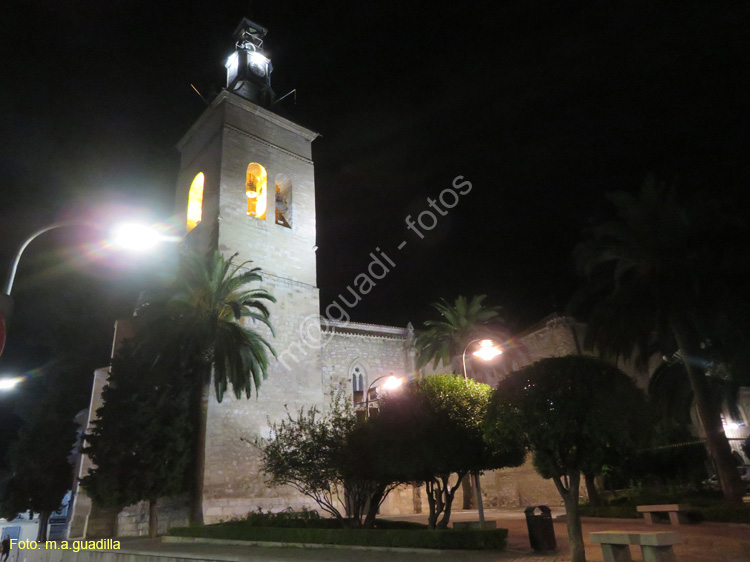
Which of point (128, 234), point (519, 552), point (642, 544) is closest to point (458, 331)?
Result: point (519, 552)

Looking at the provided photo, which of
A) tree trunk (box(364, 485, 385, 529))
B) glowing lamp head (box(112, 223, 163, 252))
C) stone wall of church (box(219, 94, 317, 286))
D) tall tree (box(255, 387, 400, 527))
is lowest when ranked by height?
tree trunk (box(364, 485, 385, 529))

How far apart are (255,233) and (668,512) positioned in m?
16.2

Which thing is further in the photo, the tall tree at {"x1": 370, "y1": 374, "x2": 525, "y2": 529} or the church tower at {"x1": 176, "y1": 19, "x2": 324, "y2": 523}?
the church tower at {"x1": 176, "y1": 19, "x2": 324, "y2": 523}

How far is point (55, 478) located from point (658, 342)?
26149mm

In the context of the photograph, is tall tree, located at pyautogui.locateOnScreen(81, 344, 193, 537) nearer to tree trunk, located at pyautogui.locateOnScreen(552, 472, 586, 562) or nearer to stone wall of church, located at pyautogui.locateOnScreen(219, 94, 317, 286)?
stone wall of church, located at pyautogui.locateOnScreen(219, 94, 317, 286)

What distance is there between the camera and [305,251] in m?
21.9

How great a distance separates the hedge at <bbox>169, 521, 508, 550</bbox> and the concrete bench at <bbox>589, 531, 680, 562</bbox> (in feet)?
7.63

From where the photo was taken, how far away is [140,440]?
50.5 ft

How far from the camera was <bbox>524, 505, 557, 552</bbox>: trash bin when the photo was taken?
8406 millimetres

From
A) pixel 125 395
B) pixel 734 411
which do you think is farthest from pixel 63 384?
pixel 734 411

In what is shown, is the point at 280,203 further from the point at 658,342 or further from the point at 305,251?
the point at 658,342

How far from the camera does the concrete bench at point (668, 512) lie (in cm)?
1085

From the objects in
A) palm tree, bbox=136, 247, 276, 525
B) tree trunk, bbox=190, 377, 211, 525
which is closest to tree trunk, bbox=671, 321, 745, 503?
palm tree, bbox=136, 247, 276, 525

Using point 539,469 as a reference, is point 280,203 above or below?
above
